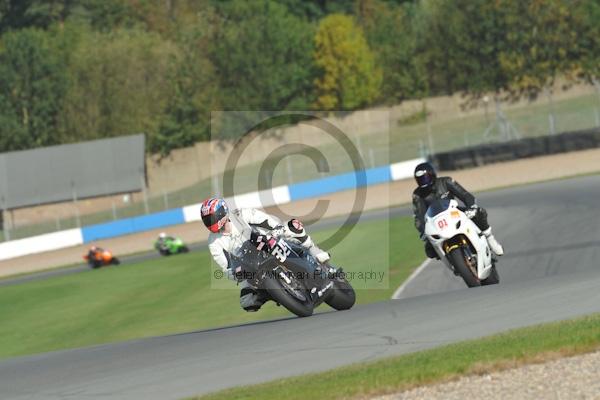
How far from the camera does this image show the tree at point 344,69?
251 ft

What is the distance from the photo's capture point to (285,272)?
12.3 metres

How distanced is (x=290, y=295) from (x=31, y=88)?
68434 millimetres

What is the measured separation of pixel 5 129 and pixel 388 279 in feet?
188

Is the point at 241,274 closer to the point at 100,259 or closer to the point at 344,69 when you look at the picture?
the point at 100,259

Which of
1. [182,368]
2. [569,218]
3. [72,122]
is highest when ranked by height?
[182,368]

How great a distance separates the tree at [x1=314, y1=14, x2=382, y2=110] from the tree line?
87 millimetres

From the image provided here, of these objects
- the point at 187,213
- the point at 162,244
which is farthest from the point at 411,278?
the point at 187,213

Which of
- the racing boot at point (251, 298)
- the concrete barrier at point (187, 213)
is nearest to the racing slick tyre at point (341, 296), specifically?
the racing boot at point (251, 298)

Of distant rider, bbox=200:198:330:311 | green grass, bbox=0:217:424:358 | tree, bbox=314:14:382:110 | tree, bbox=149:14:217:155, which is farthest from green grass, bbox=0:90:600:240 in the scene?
distant rider, bbox=200:198:330:311

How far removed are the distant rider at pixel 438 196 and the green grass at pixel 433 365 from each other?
5.11 metres

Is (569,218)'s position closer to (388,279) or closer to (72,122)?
(388,279)

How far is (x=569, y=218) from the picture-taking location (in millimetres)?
25125

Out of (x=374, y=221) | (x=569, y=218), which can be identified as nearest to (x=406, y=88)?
(x=374, y=221)

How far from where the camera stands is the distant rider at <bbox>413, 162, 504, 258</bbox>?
14.5m
